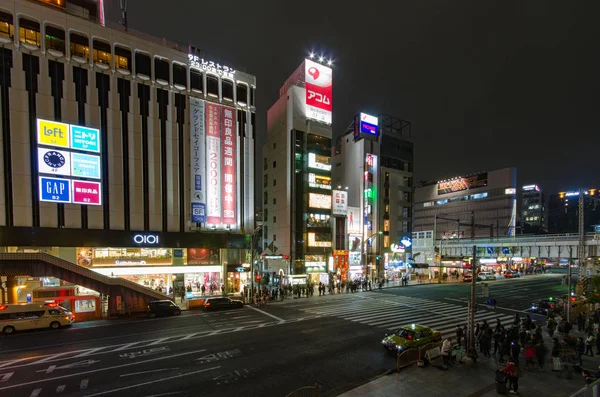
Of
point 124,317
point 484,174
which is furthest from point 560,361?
point 484,174

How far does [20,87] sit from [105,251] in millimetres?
19512

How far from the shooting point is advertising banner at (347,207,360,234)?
2328 inches

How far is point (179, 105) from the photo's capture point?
4128 cm

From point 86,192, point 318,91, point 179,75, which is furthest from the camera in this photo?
point 318,91

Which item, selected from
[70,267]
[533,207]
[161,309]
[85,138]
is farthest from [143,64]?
[533,207]

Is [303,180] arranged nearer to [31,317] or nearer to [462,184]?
[31,317]

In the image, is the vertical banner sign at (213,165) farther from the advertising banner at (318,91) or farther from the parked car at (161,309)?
the advertising banner at (318,91)

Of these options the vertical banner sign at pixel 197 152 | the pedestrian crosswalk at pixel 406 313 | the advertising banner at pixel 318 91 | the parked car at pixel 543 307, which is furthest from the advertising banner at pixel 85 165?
the parked car at pixel 543 307

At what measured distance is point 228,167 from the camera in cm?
4366

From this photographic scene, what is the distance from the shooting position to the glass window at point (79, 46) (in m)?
35.6

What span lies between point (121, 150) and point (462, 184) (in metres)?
108

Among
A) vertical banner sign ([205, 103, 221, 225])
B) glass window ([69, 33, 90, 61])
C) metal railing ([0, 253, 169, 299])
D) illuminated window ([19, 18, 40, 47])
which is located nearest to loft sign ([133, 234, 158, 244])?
vertical banner sign ([205, 103, 221, 225])

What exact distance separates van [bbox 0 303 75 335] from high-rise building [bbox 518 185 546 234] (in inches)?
6925

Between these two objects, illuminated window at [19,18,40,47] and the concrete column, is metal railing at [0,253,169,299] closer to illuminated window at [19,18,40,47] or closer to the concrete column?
the concrete column
